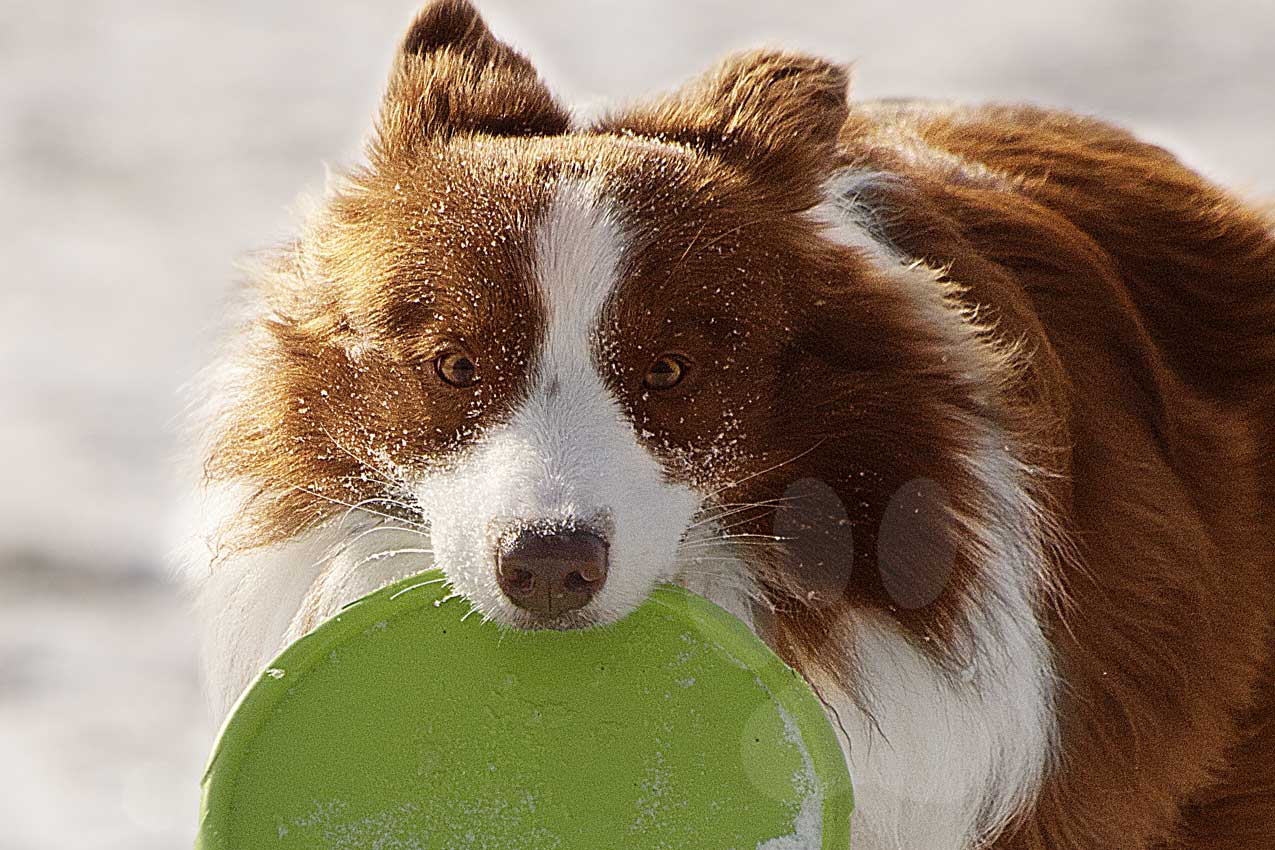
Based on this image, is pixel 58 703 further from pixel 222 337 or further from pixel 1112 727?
pixel 1112 727

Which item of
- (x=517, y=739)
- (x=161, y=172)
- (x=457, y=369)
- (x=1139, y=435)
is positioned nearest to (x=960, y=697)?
(x=1139, y=435)

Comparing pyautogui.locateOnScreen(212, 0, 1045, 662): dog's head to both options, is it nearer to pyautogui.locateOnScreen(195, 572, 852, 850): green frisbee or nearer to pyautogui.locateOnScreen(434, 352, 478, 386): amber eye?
pyautogui.locateOnScreen(434, 352, 478, 386): amber eye

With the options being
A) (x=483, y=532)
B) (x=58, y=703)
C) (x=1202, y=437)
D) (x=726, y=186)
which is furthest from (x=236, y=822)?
(x=58, y=703)

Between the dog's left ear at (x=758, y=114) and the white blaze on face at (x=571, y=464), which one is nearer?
the white blaze on face at (x=571, y=464)

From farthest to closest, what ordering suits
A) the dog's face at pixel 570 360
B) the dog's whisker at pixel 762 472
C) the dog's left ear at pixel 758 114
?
1. the dog's left ear at pixel 758 114
2. the dog's whisker at pixel 762 472
3. the dog's face at pixel 570 360

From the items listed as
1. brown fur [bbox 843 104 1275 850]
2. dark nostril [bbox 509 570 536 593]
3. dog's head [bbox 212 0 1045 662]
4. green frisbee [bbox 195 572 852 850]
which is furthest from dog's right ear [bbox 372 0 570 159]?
dark nostril [bbox 509 570 536 593]

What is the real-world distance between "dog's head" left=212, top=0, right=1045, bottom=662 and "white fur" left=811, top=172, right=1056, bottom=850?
3 centimetres

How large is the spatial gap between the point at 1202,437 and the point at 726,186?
4.14 ft

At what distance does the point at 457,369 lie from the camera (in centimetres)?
298

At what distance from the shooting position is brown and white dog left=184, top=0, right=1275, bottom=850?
115 inches

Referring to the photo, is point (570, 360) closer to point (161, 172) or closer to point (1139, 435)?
point (1139, 435)

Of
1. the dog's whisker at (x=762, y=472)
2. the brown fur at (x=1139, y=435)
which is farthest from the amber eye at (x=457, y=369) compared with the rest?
the brown fur at (x=1139, y=435)

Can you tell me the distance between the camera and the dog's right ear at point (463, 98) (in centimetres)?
333

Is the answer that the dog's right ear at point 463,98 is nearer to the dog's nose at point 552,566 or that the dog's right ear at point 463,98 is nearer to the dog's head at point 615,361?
the dog's head at point 615,361
